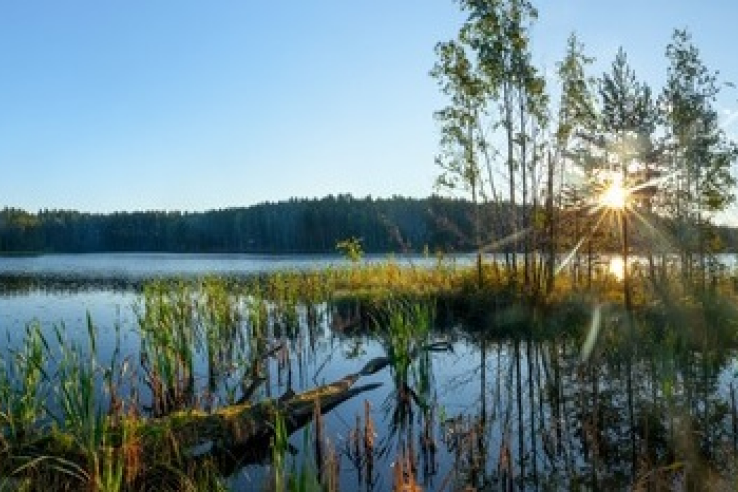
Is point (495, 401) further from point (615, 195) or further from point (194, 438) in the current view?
point (615, 195)

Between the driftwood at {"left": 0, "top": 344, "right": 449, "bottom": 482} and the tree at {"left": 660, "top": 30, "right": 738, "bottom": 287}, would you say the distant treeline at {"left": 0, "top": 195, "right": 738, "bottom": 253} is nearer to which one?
the tree at {"left": 660, "top": 30, "right": 738, "bottom": 287}

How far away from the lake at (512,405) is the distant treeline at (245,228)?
93823 mm

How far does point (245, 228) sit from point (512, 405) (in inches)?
5892

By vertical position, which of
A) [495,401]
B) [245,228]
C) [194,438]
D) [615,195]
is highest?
[245,228]

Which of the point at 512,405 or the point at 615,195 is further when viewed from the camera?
the point at 615,195

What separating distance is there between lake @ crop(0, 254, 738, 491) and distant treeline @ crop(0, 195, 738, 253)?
9382 cm

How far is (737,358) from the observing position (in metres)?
14.6

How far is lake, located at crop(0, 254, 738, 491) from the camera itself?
7.95 m

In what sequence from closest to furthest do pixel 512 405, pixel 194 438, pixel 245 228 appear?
pixel 194 438 < pixel 512 405 < pixel 245 228

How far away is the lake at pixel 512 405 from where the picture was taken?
7.95 metres

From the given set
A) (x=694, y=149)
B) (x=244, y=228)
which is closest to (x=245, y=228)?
(x=244, y=228)

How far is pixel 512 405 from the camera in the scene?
36.9 feet

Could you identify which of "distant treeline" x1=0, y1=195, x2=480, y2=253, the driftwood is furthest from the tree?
"distant treeline" x1=0, y1=195, x2=480, y2=253

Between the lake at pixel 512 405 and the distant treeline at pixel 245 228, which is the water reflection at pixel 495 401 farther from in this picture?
the distant treeline at pixel 245 228
